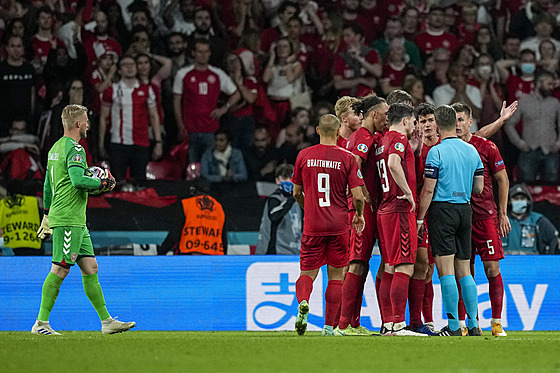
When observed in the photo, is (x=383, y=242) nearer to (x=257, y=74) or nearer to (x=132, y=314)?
(x=132, y=314)

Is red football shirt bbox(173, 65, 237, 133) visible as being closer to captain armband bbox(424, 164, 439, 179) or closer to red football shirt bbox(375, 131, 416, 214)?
red football shirt bbox(375, 131, 416, 214)

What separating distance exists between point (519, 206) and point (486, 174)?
4.19 meters

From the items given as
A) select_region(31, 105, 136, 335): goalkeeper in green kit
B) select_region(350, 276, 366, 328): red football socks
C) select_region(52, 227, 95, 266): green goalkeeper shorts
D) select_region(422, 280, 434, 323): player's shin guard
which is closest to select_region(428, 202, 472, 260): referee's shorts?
select_region(350, 276, 366, 328): red football socks

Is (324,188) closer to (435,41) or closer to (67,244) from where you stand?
(67,244)

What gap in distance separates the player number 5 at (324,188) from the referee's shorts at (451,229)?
98 centimetres

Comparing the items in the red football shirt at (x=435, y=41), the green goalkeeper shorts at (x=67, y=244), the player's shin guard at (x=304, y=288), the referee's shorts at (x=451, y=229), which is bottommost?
the player's shin guard at (x=304, y=288)

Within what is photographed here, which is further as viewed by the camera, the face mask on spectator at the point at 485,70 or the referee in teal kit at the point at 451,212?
the face mask on spectator at the point at 485,70

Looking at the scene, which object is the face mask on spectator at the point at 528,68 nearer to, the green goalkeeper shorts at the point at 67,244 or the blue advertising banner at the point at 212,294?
the blue advertising banner at the point at 212,294

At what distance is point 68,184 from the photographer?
27.1ft

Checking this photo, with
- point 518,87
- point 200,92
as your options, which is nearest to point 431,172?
point 200,92

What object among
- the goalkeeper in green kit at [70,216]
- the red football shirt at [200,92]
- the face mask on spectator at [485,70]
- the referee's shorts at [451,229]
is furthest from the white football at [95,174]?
the face mask on spectator at [485,70]

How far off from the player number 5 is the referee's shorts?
0.98 meters

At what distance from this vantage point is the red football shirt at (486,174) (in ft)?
27.6

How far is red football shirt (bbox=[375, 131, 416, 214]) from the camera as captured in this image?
7.87 metres
